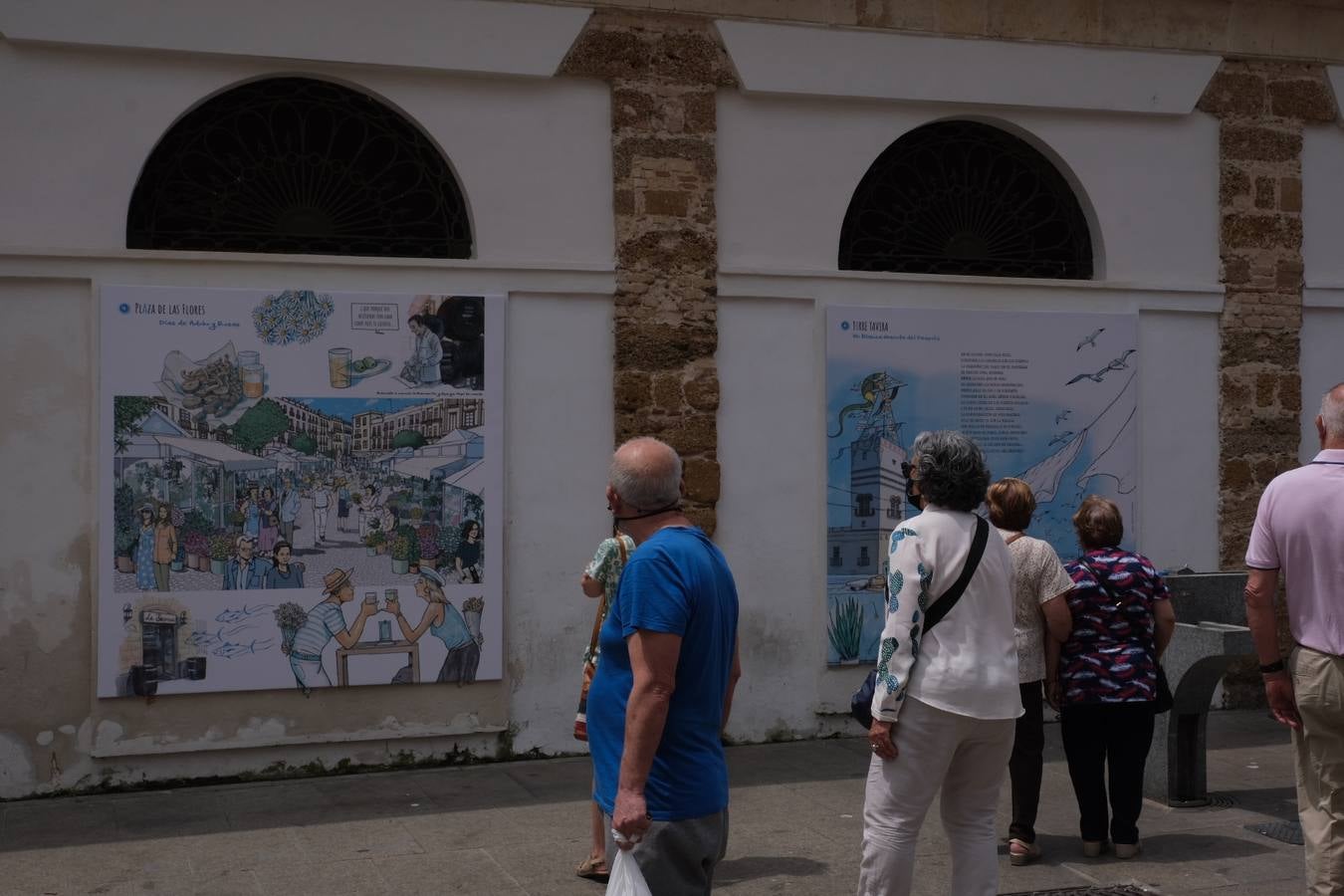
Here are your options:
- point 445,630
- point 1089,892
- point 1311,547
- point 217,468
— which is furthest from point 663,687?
Answer: point 217,468

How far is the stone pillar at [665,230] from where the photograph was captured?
28.6ft

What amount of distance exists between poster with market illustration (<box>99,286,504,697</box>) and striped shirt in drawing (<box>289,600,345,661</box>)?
0.04 ft

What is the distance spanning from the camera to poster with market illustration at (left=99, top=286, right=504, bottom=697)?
782 cm

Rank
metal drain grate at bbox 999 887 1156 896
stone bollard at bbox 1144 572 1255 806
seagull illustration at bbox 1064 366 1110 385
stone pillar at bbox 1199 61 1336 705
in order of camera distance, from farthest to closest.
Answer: stone pillar at bbox 1199 61 1336 705, seagull illustration at bbox 1064 366 1110 385, stone bollard at bbox 1144 572 1255 806, metal drain grate at bbox 999 887 1156 896

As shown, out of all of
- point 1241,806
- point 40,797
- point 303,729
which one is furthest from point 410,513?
point 1241,806

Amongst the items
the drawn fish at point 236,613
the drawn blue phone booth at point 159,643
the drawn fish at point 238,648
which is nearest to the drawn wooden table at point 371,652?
the drawn fish at point 238,648

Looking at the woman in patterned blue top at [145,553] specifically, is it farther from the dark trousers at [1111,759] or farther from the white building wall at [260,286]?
the dark trousers at [1111,759]

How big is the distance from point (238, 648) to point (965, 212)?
525 cm

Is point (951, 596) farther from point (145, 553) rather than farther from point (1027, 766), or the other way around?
point (145, 553)

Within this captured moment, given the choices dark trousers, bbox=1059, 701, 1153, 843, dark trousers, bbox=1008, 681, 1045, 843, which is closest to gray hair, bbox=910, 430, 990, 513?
dark trousers, bbox=1008, 681, 1045, 843

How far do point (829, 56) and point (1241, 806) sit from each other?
488cm

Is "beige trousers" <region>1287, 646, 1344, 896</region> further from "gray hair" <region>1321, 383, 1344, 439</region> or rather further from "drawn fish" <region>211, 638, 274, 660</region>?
"drawn fish" <region>211, 638, 274, 660</region>

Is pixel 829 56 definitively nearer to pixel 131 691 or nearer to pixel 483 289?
pixel 483 289

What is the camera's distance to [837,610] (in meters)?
9.10
